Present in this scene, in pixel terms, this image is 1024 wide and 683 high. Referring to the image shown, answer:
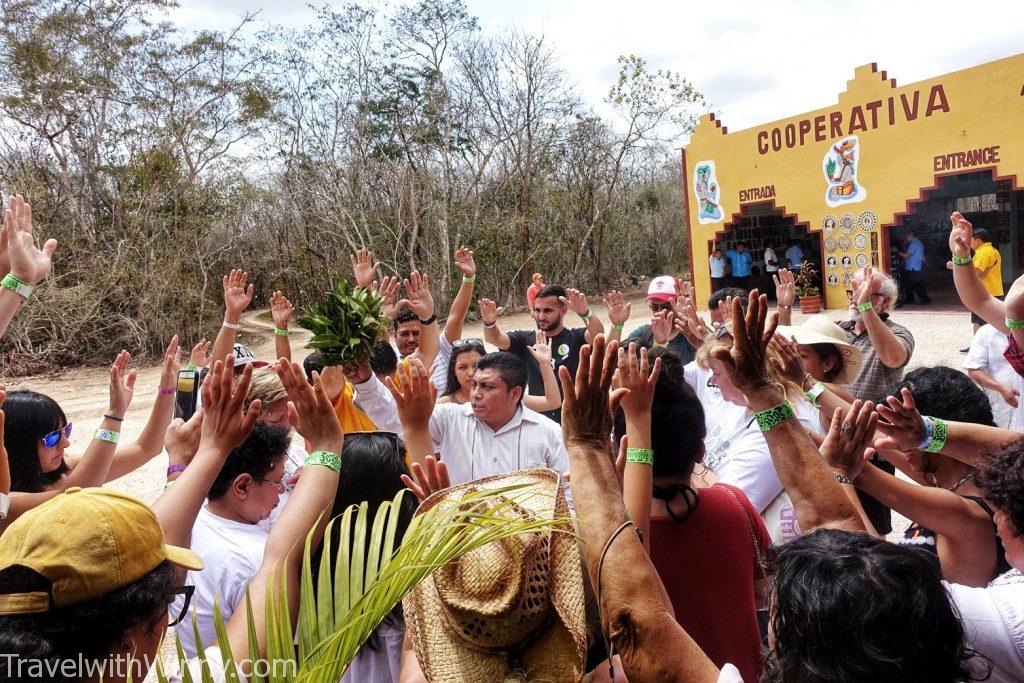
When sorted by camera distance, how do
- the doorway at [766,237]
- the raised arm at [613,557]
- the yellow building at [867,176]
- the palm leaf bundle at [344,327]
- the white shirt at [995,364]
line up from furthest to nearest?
the doorway at [766,237] → the yellow building at [867,176] → the white shirt at [995,364] → the palm leaf bundle at [344,327] → the raised arm at [613,557]

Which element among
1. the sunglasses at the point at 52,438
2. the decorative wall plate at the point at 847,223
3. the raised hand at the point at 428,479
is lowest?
the raised hand at the point at 428,479

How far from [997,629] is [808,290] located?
620 inches

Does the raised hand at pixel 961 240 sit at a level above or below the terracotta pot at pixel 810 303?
above

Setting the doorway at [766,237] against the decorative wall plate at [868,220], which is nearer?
the decorative wall plate at [868,220]

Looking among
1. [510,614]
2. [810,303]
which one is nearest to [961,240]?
→ [510,614]

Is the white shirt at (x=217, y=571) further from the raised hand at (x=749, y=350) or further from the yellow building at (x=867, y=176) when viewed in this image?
the yellow building at (x=867, y=176)

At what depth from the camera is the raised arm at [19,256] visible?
2.94 meters

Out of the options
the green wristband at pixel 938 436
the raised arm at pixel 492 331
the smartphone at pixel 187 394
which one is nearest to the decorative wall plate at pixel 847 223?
the raised arm at pixel 492 331

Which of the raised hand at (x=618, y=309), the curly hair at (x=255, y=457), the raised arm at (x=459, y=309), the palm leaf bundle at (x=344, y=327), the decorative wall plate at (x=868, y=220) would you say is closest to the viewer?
the curly hair at (x=255, y=457)

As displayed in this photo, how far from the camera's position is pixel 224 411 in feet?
6.39

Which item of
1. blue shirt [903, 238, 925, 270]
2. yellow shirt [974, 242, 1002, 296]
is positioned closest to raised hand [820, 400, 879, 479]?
yellow shirt [974, 242, 1002, 296]

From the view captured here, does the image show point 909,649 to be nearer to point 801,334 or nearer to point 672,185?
point 801,334

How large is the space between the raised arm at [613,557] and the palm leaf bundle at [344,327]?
1.92m

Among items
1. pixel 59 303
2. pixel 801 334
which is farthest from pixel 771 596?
pixel 59 303
